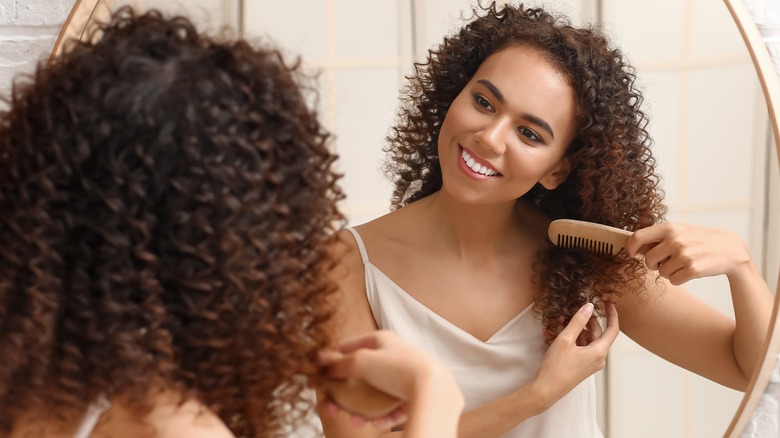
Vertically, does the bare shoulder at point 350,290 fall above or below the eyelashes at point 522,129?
below

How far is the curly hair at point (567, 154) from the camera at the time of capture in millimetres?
705

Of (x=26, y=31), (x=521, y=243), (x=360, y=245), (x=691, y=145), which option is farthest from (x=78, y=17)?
(x=691, y=145)

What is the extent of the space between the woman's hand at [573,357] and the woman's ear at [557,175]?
0.11 m

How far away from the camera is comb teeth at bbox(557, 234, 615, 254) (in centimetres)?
72

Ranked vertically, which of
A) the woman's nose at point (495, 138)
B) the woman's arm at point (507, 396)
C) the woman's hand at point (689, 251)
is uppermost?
the woman's nose at point (495, 138)

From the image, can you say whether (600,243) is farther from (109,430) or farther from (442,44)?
(109,430)

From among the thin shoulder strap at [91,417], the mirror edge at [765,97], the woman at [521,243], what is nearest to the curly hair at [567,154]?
the woman at [521,243]

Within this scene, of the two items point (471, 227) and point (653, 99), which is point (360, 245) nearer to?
point (471, 227)

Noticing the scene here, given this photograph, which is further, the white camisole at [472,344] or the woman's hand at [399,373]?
the white camisole at [472,344]

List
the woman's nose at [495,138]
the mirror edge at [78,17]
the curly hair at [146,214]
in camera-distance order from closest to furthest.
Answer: the curly hair at [146,214], the woman's nose at [495,138], the mirror edge at [78,17]

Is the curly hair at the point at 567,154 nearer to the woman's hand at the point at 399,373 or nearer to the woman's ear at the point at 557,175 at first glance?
the woman's ear at the point at 557,175

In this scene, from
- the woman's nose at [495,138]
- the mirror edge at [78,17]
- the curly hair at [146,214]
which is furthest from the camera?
the mirror edge at [78,17]

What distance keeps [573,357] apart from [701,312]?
0.40 feet

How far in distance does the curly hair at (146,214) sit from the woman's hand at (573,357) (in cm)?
26
